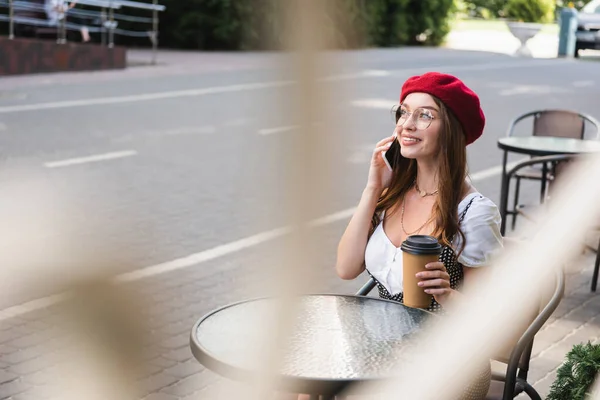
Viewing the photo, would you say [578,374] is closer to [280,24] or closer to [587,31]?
[280,24]

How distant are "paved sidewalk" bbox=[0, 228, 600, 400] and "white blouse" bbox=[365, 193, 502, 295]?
3.24ft

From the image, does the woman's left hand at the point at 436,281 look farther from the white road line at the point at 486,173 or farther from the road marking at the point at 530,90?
the road marking at the point at 530,90

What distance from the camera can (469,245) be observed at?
288 centimetres

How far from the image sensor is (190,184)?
28.8 feet

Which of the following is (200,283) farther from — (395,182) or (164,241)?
(395,182)

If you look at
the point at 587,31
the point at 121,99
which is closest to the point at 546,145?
the point at 121,99

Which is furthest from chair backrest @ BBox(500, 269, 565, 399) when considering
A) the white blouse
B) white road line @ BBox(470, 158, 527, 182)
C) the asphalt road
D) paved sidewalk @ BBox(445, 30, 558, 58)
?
paved sidewalk @ BBox(445, 30, 558, 58)

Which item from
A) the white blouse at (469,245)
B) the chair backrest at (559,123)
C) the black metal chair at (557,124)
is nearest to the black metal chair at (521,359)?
the white blouse at (469,245)

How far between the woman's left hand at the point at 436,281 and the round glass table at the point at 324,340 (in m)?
0.08

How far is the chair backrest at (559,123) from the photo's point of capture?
730 centimetres

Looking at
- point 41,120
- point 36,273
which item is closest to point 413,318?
point 36,273

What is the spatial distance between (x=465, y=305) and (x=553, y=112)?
19.7 ft

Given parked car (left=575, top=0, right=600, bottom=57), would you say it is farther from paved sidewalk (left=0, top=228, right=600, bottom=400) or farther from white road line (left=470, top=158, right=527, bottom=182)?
paved sidewalk (left=0, top=228, right=600, bottom=400)

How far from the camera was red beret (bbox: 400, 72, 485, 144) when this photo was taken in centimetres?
283
